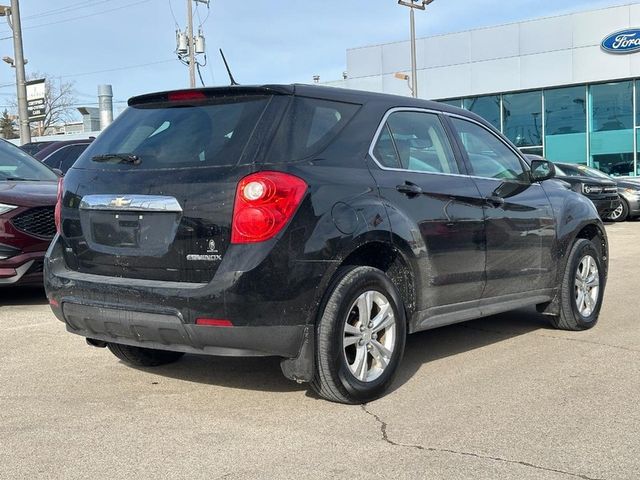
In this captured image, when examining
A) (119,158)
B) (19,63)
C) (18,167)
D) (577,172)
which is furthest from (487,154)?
(19,63)

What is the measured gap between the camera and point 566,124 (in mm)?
27438

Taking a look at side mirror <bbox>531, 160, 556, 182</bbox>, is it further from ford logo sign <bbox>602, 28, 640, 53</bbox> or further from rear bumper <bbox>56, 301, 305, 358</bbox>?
ford logo sign <bbox>602, 28, 640, 53</bbox>

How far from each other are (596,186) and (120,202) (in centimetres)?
1554

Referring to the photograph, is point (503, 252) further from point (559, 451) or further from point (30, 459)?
point (30, 459)

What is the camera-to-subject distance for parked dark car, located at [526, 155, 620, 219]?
17.6m

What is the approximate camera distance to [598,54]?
87.0 feet

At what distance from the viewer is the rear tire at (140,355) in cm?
508

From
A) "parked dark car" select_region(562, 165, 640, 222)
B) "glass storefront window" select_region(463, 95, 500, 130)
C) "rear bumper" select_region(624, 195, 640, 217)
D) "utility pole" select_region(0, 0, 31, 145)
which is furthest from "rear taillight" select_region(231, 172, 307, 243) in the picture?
"glass storefront window" select_region(463, 95, 500, 130)

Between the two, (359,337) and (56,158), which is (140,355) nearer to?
(359,337)

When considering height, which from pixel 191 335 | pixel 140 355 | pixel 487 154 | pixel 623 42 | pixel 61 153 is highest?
pixel 623 42

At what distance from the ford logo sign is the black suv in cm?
2322

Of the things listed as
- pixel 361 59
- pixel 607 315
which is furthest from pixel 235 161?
pixel 361 59

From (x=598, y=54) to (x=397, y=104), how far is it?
24019 mm

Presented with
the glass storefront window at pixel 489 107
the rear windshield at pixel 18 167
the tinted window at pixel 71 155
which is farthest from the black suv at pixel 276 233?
the glass storefront window at pixel 489 107
